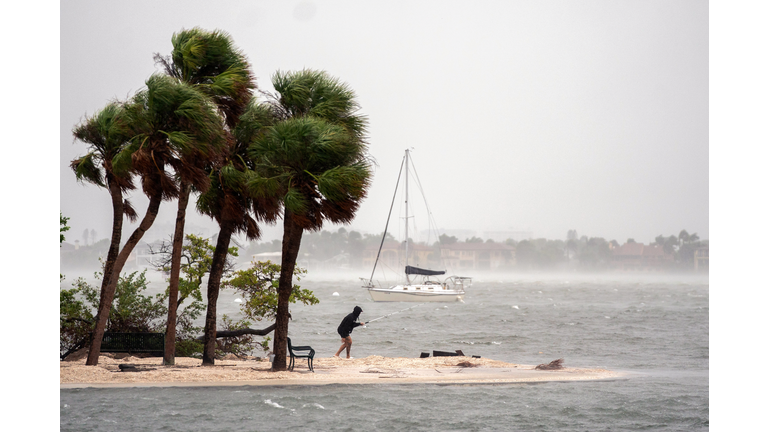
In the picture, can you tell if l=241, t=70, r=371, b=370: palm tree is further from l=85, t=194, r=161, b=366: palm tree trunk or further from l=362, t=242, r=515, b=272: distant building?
l=362, t=242, r=515, b=272: distant building

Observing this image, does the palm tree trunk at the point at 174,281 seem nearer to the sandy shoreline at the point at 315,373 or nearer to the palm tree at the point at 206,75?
the palm tree at the point at 206,75

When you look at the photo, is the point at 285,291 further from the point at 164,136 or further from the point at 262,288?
the point at 262,288

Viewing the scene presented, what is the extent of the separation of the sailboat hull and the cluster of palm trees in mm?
45395

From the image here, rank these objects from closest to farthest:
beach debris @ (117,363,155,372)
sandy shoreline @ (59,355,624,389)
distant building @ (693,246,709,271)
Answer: sandy shoreline @ (59,355,624,389)
beach debris @ (117,363,155,372)
distant building @ (693,246,709,271)

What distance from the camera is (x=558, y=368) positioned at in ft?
54.7

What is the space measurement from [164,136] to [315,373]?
5.93 meters

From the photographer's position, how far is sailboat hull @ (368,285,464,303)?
60.7 meters

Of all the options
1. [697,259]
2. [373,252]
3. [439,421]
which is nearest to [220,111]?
[439,421]

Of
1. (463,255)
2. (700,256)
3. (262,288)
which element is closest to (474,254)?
(463,255)

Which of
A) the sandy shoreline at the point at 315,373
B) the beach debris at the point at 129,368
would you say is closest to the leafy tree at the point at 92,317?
the sandy shoreline at the point at 315,373

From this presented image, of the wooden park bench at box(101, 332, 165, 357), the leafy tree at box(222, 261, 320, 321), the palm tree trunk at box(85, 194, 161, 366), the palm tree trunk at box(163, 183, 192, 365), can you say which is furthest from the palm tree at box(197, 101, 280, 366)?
the leafy tree at box(222, 261, 320, 321)

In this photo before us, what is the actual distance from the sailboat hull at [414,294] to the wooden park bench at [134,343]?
1738 inches

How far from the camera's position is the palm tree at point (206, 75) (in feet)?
48.3

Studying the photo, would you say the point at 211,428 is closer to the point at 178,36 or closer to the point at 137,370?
the point at 137,370
